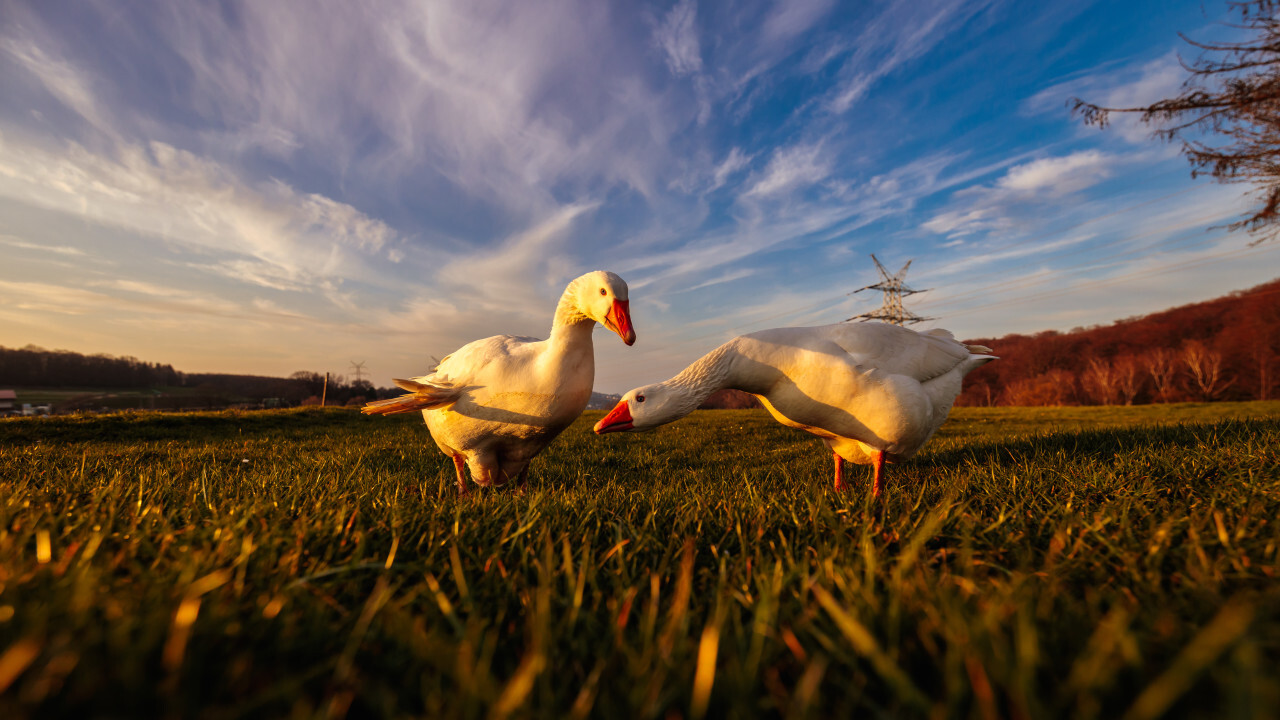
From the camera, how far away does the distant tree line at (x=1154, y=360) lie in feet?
140

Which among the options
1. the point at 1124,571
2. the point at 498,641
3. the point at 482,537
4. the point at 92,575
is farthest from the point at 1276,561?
the point at 92,575

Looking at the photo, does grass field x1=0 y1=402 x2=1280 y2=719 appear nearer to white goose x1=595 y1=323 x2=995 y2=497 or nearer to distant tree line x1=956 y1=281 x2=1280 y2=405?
white goose x1=595 y1=323 x2=995 y2=497

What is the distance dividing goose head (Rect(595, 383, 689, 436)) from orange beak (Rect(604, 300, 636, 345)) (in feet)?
2.65

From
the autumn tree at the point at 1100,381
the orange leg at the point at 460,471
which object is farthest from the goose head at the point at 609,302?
the autumn tree at the point at 1100,381

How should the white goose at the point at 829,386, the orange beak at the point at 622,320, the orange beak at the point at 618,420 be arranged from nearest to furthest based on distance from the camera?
the orange beak at the point at 622,320 → the white goose at the point at 829,386 → the orange beak at the point at 618,420

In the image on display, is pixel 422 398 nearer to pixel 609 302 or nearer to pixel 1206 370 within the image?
pixel 609 302

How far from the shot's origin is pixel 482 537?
2285 millimetres

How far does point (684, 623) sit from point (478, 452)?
389cm

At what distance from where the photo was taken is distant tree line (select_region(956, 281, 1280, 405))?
140ft

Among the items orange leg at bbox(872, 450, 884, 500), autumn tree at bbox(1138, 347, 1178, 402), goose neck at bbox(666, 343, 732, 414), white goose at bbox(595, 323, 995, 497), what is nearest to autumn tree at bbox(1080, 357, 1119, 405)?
autumn tree at bbox(1138, 347, 1178, 402)

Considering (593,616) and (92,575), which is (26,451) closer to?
(92,575)

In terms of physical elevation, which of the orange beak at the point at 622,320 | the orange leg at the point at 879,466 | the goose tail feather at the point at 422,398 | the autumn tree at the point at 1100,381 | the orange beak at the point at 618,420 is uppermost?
the orange beak at the point at 622,320

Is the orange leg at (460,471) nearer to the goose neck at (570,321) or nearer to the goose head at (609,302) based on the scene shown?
the goose neck at (570,321)

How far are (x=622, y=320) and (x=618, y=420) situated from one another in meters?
1.14
